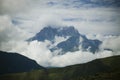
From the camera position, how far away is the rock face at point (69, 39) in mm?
13320

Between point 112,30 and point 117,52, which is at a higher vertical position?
point 112,30

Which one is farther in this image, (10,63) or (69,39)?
(69,39)

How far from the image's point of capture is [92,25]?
13984 millimetres

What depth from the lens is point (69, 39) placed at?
45.0ft

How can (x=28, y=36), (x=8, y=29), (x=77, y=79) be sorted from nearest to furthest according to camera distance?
(x=8, y=29) < (x=28, y=36) < (x=77, y=79)

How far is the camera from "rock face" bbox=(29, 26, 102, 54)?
13320mm

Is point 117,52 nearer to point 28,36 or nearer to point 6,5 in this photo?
point 28,36

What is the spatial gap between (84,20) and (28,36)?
3.24 m

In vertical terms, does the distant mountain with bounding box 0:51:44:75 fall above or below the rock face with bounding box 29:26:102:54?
below

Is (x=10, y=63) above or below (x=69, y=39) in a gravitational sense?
below

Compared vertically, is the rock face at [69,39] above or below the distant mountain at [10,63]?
above

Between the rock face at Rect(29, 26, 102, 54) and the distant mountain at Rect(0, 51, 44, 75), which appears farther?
the rock face at Rect(29, 26, 102, 54)

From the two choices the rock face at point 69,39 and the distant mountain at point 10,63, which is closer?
the distant mountain at point 10,63

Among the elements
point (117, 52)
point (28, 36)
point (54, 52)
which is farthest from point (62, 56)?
point (117, 52)
